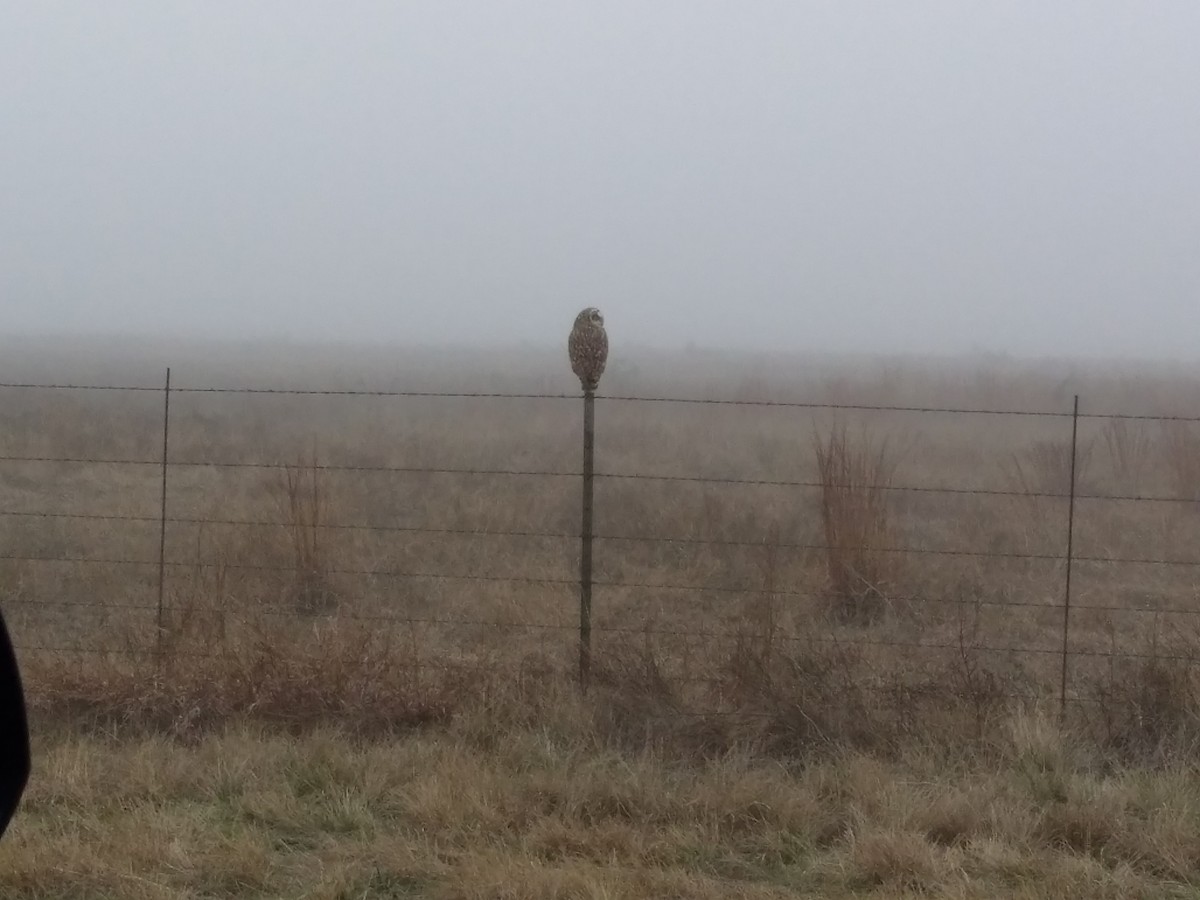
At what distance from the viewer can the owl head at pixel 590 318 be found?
215 inches

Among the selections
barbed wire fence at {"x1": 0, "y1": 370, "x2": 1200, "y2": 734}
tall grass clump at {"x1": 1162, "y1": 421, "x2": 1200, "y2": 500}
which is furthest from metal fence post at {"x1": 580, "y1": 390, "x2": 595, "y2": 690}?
tall grass clump at {"x1": 1162, "y1": 421, "x2": 1200, "y2": 500}

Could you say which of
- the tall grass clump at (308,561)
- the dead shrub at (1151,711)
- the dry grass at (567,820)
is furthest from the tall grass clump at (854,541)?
the tall grass clump at (308,561)

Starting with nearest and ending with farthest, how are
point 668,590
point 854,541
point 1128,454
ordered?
1. point 854,541
2. point 668,590
3. point 1128,454

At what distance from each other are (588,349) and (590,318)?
168 mm

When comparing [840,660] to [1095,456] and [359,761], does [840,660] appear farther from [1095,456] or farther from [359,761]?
[1095,456]

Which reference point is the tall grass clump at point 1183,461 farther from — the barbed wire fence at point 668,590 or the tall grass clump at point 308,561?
the tall grass clump at point 308,561

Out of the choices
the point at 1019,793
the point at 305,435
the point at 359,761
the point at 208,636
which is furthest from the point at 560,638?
the point at 305,435

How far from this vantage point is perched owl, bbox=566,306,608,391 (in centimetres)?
541

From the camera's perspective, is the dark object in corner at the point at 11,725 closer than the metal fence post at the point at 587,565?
Yes

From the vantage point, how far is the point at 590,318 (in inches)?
216

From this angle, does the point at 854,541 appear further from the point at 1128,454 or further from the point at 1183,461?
the point at 1128,454

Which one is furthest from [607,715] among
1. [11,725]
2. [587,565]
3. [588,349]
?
[11,725]

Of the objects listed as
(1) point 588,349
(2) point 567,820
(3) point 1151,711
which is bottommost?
(2) point 567,820

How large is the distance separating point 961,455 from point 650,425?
575 cm
